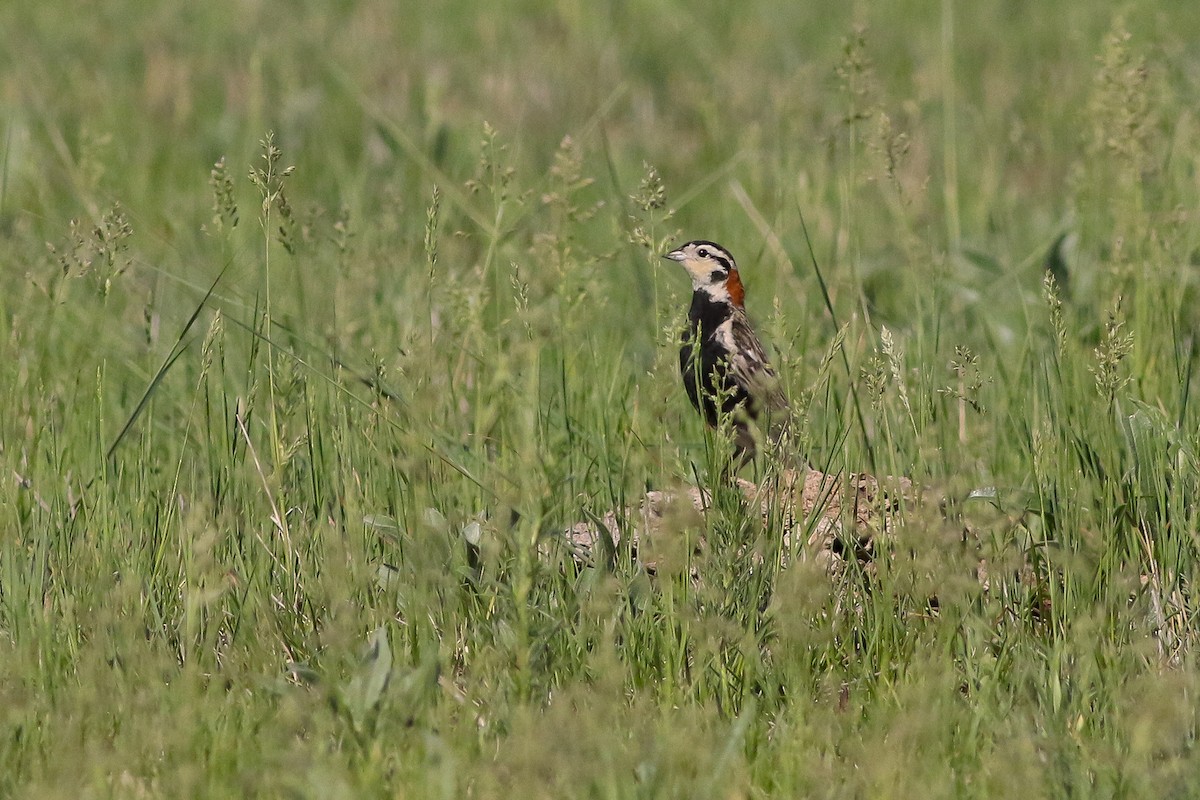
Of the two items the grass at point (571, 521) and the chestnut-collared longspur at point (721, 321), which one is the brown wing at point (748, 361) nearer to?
the chestnut-collared longspur at point (721, 321)

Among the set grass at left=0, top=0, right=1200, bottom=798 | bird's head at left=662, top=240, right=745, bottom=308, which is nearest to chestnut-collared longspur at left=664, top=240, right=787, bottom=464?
→ bird's head at left=662, top=240, right=745, bottom=308

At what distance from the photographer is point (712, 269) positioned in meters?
6.77

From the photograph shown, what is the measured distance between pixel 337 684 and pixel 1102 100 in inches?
133

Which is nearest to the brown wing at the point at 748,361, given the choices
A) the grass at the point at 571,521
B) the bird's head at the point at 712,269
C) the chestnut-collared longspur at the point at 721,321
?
the chestnut-collared longspur at the point at 721,321

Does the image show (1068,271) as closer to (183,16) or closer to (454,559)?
(454,559)

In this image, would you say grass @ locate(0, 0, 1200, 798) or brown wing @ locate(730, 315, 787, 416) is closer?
grass @ locate(0, 0, 1200, 798)

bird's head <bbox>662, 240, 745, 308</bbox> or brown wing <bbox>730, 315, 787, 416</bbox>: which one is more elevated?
bird's head <bbox>662, 240, 745, 308</bbox>

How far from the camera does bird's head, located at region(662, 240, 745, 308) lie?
673 cm

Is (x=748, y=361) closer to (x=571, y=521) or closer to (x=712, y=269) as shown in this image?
(x=712, y=269)

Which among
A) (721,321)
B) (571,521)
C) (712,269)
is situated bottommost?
(571,521)

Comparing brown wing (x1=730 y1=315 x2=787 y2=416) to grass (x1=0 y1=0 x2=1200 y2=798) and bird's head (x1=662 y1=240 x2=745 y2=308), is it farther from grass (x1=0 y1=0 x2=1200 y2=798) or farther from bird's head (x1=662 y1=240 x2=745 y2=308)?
grass (x1=0 y1=0 x2=1200 y2=798)

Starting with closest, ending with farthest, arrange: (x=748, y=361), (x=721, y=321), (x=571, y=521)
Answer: (x=571, y=521) < (x=748, y=361) < (x=721, y=321)

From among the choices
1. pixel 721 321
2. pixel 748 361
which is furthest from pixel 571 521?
pixel 721 321

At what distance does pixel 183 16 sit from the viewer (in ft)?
41.1
